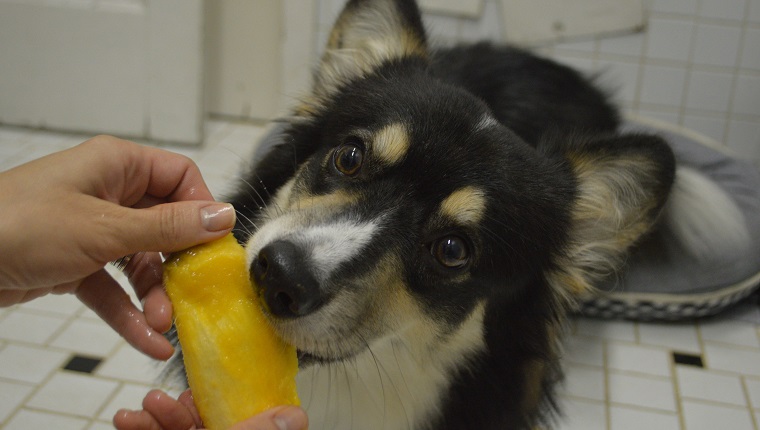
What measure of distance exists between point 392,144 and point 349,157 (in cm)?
12

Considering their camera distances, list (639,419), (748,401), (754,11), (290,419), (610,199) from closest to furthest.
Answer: (290,419) → (610,199) → (639,419) → (748,401) → (754,11)

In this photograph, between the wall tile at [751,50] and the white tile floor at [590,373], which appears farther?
the wall tile at [751,50]

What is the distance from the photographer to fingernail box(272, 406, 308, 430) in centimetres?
120

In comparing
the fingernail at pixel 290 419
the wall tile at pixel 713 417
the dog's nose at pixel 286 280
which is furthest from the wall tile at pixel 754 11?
the fingernail at pixel 290 419

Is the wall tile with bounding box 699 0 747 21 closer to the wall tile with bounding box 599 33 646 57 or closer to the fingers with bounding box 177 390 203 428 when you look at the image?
the wall tile with bounding box 599 33 646 57

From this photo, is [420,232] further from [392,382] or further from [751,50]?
[751,50]

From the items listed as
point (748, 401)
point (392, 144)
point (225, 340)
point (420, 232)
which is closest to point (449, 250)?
point (420, 232)

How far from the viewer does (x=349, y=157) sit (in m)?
1.55

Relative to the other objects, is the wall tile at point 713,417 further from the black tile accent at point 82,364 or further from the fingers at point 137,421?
the black tile accent at point 82,364

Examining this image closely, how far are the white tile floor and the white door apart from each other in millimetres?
1290

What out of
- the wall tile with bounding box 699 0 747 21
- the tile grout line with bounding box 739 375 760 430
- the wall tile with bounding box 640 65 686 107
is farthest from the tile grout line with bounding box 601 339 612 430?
the wall tile with bounding box 699 0 747 21

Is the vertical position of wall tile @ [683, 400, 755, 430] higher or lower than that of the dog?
lower

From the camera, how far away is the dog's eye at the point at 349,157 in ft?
5.04

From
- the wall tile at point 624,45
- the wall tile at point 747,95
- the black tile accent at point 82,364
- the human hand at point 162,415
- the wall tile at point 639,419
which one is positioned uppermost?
the wall tile at point 624,45
